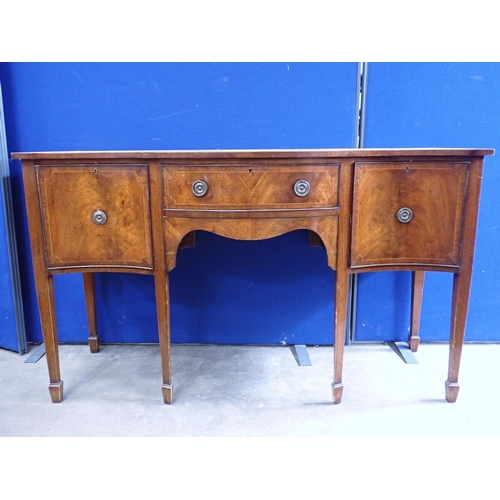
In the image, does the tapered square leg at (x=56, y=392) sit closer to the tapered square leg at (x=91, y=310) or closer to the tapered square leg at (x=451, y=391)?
the tapered square leg at (x=91, y=310)

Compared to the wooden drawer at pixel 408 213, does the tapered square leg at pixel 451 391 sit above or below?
below

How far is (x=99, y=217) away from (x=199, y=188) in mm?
371

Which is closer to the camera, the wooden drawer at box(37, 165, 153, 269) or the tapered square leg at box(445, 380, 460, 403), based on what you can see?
the wooden drawer at box(37, 165, 153, 269)

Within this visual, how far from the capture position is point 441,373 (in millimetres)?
1861

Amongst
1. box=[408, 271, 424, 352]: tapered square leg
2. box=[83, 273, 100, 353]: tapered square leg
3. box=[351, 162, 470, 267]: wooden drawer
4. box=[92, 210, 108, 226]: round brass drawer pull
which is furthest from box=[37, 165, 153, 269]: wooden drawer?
box=[408, 271, 424, 352]: tapered square leg

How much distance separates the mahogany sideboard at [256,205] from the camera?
4.74ft

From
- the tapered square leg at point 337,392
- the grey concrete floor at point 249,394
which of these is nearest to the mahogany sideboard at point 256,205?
the tapered square leg at point 337,392

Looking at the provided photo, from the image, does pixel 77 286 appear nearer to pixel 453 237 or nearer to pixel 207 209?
pixel 207 209

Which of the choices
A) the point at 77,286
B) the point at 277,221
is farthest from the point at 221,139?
the point at 77,286

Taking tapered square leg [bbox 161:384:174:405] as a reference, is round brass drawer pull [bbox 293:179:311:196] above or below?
above

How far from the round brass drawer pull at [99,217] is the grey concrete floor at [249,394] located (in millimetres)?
711

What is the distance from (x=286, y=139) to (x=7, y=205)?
1297mm

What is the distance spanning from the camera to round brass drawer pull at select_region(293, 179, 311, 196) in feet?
4.75

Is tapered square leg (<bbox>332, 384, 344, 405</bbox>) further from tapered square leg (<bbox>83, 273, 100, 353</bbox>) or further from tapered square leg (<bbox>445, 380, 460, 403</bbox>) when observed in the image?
tapered square leg (<bbox>83, 273, 100, 353</bbox>)
